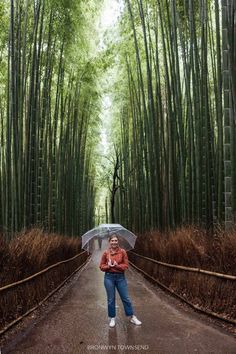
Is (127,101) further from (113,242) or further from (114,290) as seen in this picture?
(114,290)

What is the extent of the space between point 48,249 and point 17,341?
2.84 metres

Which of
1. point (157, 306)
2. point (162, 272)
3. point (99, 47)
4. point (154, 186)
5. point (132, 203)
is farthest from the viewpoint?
point (132, 203)

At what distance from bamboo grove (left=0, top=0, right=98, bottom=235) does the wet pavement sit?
1.84 metres

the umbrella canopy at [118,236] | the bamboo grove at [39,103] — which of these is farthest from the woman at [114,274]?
the bamboo grove at [39,103]

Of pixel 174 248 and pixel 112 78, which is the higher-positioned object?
pixel 112 78

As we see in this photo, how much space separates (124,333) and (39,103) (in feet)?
17.1

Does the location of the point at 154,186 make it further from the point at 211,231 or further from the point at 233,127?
the point at 233,127

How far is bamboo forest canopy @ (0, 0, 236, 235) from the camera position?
6.30 m

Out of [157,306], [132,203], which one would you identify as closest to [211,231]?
[157,306]

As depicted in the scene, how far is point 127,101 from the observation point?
14.1 m

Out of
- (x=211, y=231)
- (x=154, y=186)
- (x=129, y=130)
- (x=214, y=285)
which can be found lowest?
(x=214, y=285)

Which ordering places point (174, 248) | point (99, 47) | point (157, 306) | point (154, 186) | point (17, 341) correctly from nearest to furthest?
point (17, 341), point (157, 306), point (174, 248), point (154, 186), point (99, 47)

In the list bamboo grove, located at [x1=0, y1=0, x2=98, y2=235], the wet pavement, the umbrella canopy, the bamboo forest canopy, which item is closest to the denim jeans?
the wet pavement

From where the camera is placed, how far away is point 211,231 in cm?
606
